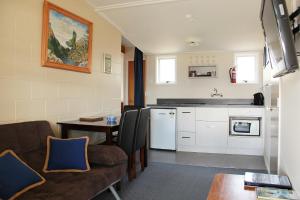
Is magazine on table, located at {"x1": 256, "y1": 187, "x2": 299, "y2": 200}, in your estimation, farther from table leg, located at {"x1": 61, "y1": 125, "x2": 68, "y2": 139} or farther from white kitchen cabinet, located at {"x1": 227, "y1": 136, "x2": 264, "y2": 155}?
white kitchen cabinet, located at {"x1": 227, "y1": 136, "x2": 264, "y2": 155}

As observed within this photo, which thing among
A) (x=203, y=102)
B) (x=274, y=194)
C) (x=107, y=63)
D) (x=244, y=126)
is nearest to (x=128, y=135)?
(x=107, y=63)

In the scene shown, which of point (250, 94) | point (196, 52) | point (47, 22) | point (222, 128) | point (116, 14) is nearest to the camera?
point (47, 22)

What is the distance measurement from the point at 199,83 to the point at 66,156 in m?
3.73

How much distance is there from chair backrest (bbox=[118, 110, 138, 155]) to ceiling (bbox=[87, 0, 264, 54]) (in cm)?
163

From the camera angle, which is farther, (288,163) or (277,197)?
(288,163)

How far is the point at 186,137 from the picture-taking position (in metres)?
4.51

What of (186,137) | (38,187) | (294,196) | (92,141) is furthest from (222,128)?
(38,187)

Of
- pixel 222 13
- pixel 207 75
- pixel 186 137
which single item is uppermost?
pixel 222 13

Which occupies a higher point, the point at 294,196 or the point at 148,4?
the point at 148,4

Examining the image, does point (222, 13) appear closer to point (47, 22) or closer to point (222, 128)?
point (222, 128)

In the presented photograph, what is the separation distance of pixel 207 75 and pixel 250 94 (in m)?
0.95

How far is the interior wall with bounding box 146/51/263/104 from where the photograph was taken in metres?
4.87

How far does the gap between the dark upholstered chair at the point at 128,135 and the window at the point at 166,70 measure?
275 centimetres

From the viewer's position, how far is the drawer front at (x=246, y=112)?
4.14 m
